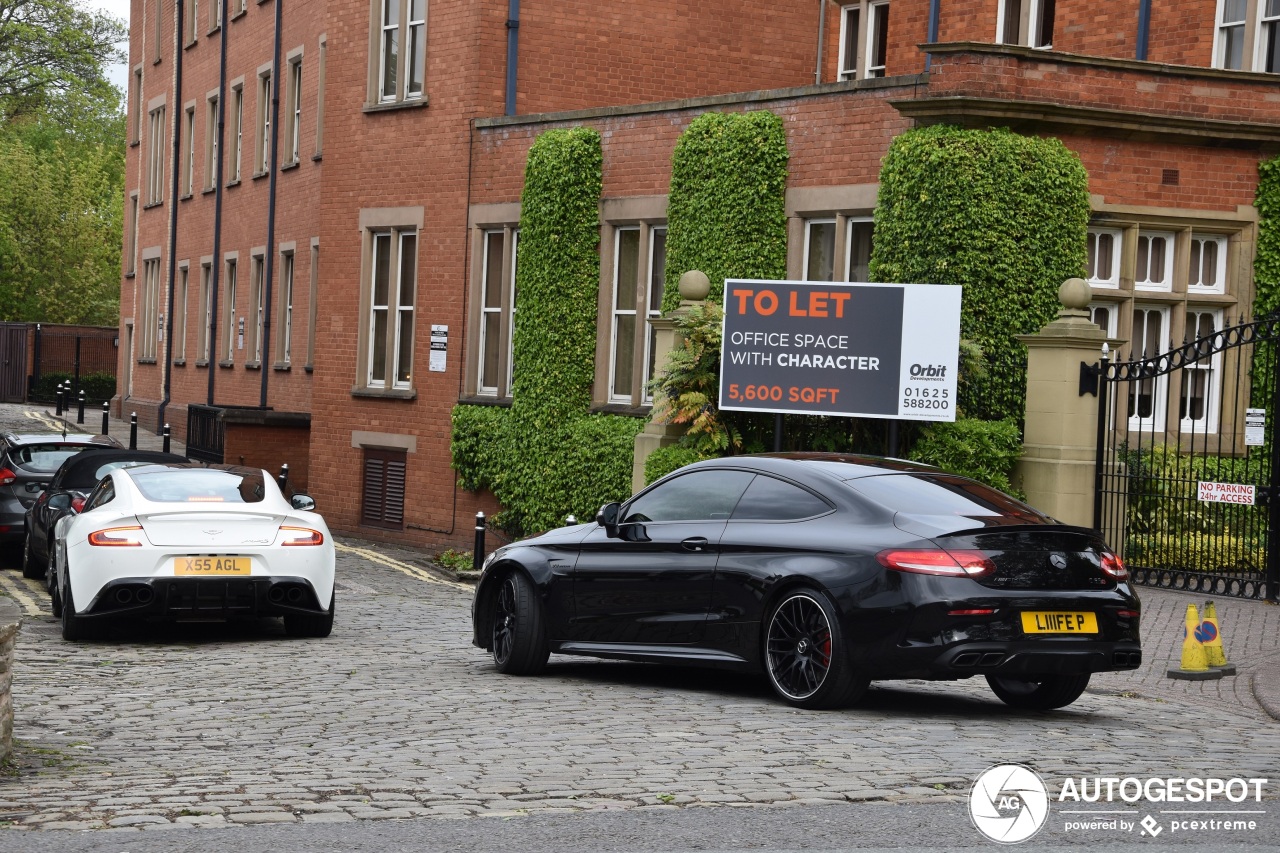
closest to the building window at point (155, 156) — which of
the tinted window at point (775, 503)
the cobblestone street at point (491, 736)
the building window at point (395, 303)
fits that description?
the building window at point (395, 303)

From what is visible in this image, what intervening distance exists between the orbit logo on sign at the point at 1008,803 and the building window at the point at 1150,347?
500 inches

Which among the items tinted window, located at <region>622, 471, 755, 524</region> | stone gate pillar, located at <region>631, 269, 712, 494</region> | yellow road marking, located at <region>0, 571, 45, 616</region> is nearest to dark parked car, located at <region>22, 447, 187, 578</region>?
yellow road marking, located at <region>0, 571, 45, 616</region>

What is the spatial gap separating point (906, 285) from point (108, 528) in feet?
26.1

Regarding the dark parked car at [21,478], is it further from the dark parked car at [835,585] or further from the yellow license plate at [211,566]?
the dark parked car at [835,585]

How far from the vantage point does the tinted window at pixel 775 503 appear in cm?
996

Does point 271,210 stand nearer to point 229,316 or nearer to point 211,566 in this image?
point 229,316

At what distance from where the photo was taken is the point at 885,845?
638 cm

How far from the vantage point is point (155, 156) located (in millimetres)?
44219

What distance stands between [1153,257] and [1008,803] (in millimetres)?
13643

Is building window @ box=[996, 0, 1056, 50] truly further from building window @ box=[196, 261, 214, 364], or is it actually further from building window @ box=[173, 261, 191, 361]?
building window @ box=[173, 261, 191, 361]

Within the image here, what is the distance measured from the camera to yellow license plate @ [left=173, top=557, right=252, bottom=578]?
42.5 ft

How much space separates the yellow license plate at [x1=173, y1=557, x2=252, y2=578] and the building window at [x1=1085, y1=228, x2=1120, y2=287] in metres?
10.2

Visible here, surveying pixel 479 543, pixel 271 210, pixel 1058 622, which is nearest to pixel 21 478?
pixel 479 543

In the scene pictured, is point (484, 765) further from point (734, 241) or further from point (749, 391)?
point (734, 241)
